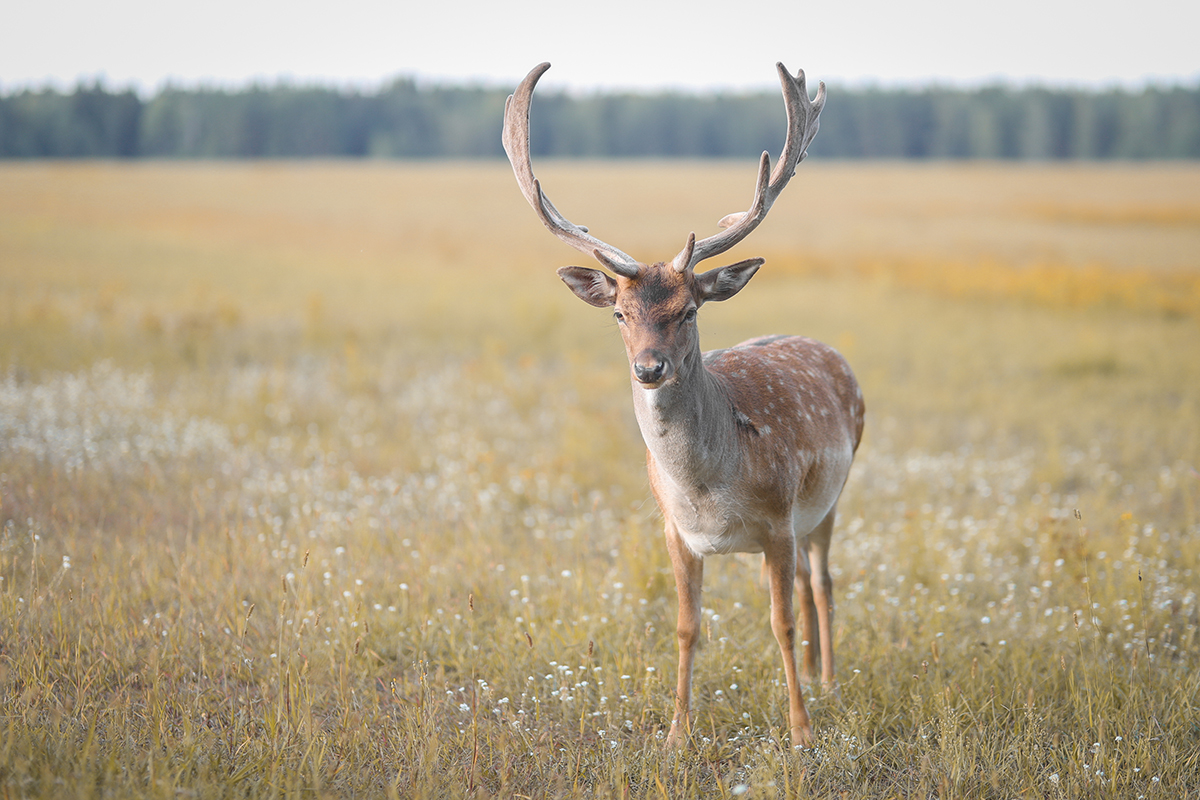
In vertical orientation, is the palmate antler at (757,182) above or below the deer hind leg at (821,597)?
above

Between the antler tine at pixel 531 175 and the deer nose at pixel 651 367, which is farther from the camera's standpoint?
the antler tine at pixel 531 175

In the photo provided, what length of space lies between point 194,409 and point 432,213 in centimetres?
2476

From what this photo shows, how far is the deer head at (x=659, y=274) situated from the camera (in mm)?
3213

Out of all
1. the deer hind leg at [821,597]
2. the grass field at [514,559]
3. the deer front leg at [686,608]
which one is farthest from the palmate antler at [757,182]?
the grass field at [514,559]

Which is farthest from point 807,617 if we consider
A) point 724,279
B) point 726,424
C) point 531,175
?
point 531,175

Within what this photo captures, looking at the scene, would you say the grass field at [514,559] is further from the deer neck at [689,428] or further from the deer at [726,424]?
the deer neck at [689,428]

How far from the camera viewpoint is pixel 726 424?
11.8ft

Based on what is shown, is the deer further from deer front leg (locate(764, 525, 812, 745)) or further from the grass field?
the grass field

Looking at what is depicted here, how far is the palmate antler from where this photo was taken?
3.62 m

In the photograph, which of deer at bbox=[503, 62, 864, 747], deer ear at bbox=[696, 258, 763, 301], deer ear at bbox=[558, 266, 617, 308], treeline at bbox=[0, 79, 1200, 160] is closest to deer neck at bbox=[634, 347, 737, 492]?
deer at bbox=[503, 62, 864, 747]

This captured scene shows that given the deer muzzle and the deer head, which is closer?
the deer muzzle

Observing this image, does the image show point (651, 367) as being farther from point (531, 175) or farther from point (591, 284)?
point (531, 175)

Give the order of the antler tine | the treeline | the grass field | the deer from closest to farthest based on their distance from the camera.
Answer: the deer
the grass field
the antler tine
the treeline

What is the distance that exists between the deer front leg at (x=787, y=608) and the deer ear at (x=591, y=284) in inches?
51.8
